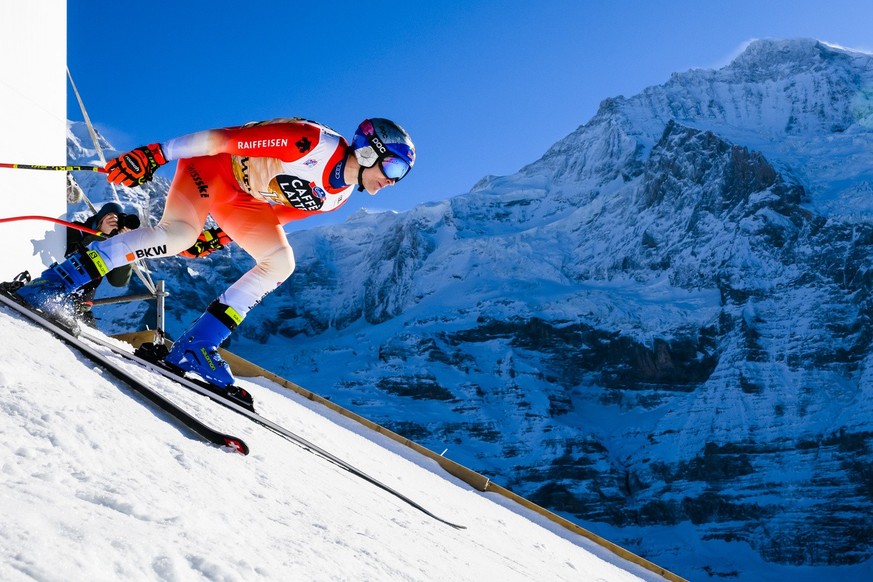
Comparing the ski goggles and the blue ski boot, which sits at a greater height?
the ski goggles

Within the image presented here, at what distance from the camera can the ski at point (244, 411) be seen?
14.3 ft

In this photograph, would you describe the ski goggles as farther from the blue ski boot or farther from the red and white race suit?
the blue ski boot

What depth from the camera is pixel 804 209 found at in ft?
486

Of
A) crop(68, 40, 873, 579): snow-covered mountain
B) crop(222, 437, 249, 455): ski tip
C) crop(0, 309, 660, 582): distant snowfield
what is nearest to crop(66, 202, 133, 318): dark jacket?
crop(0, 309, 660, 582): distant snowfield

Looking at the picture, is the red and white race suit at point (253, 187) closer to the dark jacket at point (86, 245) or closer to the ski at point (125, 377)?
the dark jacket at point (86, 245)

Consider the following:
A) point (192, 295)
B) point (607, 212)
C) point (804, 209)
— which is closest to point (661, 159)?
point (607, 212)

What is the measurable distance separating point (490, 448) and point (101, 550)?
129 meters

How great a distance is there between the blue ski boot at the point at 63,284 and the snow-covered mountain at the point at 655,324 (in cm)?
10860

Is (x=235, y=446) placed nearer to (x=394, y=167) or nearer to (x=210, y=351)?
(x=210, y=351)

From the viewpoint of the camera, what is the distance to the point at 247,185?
191 inches

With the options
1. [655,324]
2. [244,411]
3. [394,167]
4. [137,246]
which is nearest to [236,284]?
[137,246]

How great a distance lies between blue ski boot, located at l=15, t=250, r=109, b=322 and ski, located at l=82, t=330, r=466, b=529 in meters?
0.23

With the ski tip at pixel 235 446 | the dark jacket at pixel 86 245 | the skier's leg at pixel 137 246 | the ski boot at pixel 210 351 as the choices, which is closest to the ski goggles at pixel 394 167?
the skier's leg at pixel 137 246

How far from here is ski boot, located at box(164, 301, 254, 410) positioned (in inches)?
182
